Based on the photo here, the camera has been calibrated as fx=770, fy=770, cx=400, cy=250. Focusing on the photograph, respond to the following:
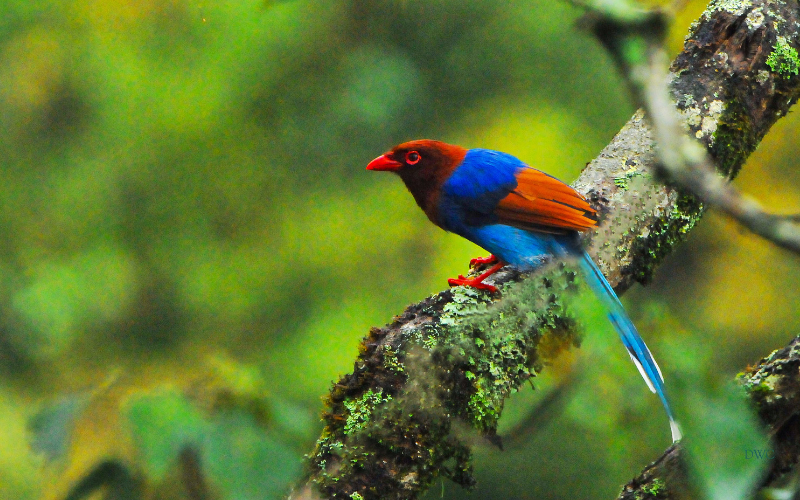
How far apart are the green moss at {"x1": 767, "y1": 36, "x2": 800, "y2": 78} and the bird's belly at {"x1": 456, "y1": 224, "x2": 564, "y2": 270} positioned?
112 cm

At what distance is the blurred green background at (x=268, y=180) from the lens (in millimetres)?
6164

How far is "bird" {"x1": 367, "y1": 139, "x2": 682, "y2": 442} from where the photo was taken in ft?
9.17

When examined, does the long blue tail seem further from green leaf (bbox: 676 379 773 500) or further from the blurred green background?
the blurred green background

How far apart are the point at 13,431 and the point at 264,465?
6239 mm

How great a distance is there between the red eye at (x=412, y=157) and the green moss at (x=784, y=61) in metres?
1.55

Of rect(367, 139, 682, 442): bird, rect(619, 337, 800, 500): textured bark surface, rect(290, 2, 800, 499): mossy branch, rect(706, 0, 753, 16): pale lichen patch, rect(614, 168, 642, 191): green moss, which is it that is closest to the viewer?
rect(619, 337, 800, 500): textured bark surface

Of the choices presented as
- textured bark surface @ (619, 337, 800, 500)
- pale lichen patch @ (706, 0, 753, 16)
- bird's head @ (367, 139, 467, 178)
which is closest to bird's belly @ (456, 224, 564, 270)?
bird's head @ (367, 139, 467, 178)

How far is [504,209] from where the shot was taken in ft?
10.8

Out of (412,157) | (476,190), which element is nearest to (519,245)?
(476,190)

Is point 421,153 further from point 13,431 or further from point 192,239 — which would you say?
point 13,431

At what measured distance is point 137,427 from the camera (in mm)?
882

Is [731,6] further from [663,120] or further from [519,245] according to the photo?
[663,120]

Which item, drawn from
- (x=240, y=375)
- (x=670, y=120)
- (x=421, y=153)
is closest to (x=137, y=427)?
(x=240, y=375)

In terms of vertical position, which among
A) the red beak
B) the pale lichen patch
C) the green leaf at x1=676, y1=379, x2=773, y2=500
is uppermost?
the red beak
